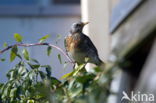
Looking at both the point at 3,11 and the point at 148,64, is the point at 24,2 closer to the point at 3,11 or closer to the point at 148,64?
the point at 3,11

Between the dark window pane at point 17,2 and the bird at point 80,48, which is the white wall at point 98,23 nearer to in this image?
the bird at point 80,48

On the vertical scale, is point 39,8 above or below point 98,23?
above

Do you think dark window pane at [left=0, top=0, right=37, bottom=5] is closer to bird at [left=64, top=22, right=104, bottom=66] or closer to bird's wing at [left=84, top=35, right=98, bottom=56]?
bird at [left=64, top=22, right=104, bottom=66]

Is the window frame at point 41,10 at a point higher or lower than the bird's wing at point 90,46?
higher

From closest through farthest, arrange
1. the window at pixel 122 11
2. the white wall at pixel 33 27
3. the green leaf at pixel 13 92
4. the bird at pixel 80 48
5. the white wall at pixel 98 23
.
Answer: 1. the window at pixel 122 11
2. the green leaf at pixel 13 92
3. the bird at pixel 80 48
4. the white wall at pixel 98 23
5. the white wall at pixel 33 27

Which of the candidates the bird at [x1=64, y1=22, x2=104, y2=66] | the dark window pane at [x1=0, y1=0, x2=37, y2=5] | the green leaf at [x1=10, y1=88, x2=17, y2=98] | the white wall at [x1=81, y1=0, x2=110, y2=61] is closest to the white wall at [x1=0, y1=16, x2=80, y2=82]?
the dark window pane at [x1=0, y1=0, x2=37, y2=5]

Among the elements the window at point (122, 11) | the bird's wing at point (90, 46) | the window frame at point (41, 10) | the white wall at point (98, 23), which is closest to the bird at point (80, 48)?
the bird's wing at point (90, 46)

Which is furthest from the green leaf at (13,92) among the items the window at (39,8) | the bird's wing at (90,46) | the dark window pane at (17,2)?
the dark window pane at (17,2)

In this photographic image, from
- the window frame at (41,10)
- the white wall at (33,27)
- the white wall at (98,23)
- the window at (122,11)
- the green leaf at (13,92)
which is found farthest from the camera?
the window frame at (41,10)

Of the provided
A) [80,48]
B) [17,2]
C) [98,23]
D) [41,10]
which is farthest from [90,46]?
[17,2]

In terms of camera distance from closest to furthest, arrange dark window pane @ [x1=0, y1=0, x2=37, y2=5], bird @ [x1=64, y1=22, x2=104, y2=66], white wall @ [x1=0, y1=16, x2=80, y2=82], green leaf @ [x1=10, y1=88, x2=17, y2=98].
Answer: green leaf @ [x1=10, y1=88, x2=17, y2=98] → bird @ [x1=64, y1=22, x2=104, y2=66] → white wall @ [x1=0, y1=16, x2=80, y2=82] → dark window pane @ [x1=0, y1=0, x2=37, y2=5]

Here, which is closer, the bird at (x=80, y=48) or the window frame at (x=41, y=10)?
the bird at (x=80, y=48)

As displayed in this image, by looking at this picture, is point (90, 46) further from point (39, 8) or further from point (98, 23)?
point (39, 8)

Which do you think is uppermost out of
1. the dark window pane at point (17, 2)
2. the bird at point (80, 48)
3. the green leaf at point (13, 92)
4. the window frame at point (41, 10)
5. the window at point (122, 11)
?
the dark window pane at point (17, 2)
